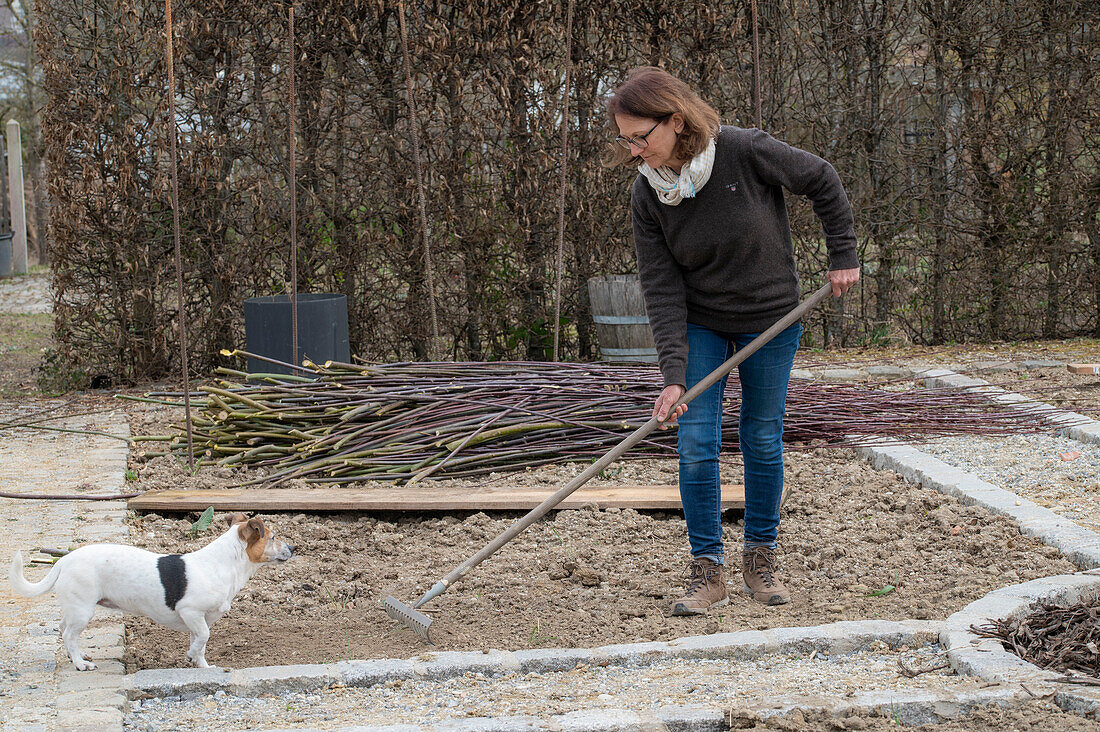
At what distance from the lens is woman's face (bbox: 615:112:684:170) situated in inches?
116

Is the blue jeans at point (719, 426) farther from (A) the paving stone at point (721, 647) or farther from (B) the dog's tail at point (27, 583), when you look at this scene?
(B) the dog's tail at point (27, 583)

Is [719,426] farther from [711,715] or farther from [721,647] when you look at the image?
[711,715]

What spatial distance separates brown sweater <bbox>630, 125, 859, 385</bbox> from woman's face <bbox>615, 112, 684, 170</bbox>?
0.14m

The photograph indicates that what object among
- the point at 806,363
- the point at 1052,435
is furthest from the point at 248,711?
the point at 806,363

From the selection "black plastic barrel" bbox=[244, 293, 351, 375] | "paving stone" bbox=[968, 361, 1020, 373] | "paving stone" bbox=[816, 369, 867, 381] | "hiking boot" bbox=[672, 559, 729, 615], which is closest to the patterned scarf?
"hiking boot" bbox=[672, 559, 729, 615]

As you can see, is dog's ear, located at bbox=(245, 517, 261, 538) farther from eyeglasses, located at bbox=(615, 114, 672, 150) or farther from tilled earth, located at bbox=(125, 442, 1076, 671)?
eyeglasses, located at bbox=(615, 114, 672, 150)

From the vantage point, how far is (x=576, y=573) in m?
3.63

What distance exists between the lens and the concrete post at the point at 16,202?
49.3 ft

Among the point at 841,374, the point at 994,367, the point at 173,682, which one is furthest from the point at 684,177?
the point at 994,367

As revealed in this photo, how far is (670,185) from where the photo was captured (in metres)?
3.00

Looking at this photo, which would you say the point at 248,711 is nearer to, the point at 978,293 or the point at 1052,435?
the point at 1052,435

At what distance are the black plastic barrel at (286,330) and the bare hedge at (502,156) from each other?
0.98 meters

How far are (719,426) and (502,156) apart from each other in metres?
4.60

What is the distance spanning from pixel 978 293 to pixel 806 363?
181 cm
